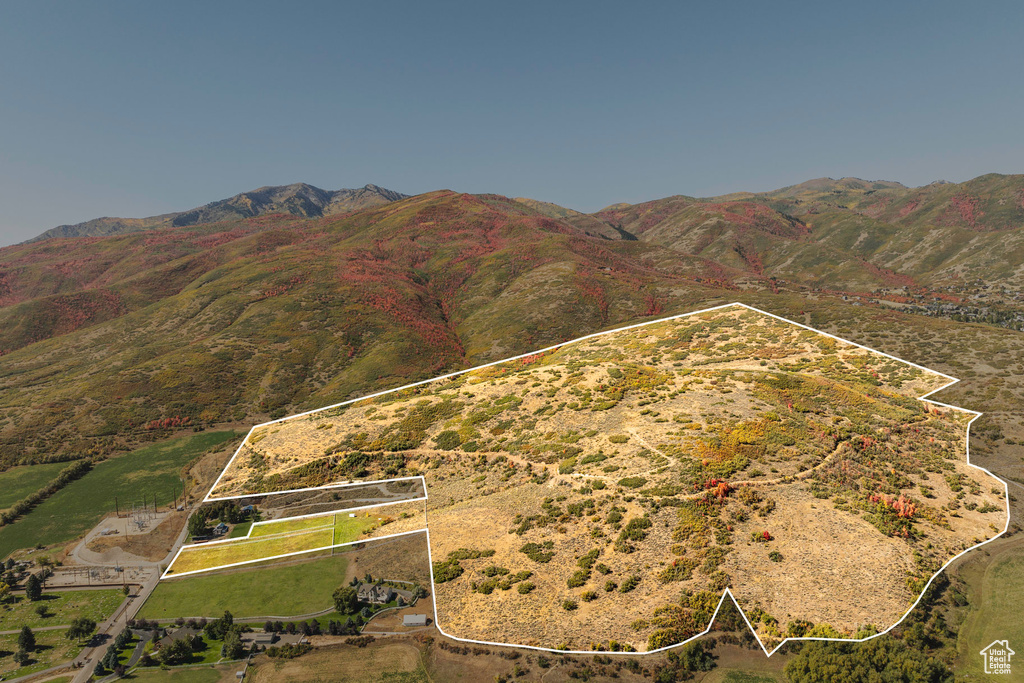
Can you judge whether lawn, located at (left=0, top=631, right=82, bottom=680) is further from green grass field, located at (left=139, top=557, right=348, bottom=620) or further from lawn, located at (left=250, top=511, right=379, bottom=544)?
lawn, located at (left=250, top=511, right=379, bottom=544)

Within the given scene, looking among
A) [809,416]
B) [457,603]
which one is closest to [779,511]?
[809,416]

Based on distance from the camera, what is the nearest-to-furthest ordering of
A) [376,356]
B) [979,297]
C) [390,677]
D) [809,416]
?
[809,416], [390,677], [376,356], [979,297]

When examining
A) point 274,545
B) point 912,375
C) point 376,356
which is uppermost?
point 912,375

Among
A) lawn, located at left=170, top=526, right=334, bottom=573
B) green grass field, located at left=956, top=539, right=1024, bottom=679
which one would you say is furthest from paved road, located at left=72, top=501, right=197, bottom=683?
green grass field, located at left=956, top=539, right=1024, bottom=679

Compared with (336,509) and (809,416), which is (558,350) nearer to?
(809,416)

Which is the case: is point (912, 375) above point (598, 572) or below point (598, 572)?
above

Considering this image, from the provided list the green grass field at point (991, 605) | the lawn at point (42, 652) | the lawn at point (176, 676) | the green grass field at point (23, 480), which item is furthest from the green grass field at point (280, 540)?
the green grass field at point (23, 480)
